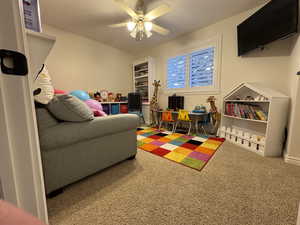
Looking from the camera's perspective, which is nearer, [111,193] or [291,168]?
[111,193]

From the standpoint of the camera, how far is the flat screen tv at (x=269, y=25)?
1488 millimetres

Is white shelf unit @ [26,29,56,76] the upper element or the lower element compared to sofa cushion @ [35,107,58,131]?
upper

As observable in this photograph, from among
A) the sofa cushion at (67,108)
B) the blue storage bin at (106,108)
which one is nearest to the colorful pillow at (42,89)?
the sofa cushion at (67,108)

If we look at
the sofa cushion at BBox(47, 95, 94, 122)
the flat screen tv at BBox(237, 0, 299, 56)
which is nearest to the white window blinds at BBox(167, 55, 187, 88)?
the flat screen tv at BBox(237, 0, 299, 56)

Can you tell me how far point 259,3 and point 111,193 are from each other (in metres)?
3.39

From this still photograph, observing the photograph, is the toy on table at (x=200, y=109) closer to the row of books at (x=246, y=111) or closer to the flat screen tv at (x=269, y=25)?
the row of books at (x=246, y=111)

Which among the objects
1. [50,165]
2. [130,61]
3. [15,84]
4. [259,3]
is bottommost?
[50,165]

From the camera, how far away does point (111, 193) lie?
104cm

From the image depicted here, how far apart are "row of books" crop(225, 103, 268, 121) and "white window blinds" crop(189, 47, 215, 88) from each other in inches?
29.9

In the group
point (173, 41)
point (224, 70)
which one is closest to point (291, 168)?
point (224, 70)

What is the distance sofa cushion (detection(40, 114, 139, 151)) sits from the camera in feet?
2.96

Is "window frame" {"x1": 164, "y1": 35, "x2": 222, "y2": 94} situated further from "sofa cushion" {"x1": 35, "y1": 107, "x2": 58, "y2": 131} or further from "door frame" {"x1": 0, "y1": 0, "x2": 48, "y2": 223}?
"door frame" {"x1": 0, "y1": 0, "x2": 48, "y2": 223}

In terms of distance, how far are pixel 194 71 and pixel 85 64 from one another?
2.81 m

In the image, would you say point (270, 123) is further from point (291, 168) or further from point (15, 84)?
point (15, 84)
